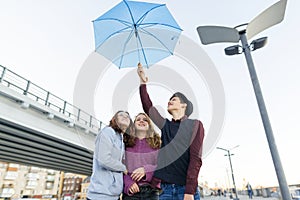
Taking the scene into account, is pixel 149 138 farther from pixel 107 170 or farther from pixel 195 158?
pixel 195 158

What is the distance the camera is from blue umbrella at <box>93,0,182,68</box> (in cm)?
→ 296

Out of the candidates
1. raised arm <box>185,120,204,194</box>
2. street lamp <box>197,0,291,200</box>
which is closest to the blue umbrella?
street lamp <box>197,0,291,200</box>

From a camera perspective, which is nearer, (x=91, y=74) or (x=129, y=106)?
(x=129, y=106)

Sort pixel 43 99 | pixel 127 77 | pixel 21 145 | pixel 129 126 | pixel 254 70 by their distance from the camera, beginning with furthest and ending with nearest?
pixel 21 145
pixel 43 99
pixel 127 77
pixel 254 70
pixel 129 126

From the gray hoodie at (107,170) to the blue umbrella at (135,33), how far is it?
4.76 feet

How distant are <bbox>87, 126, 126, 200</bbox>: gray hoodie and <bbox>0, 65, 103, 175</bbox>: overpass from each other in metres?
6.52

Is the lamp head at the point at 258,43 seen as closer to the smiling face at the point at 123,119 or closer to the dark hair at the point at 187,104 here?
the dark hair at the point at 187,104

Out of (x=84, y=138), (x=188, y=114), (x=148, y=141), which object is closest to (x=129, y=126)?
(x=148, y=141)

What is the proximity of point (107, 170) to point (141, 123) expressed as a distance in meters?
0.62

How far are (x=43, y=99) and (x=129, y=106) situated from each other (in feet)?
32.2

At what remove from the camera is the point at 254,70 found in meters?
3.52

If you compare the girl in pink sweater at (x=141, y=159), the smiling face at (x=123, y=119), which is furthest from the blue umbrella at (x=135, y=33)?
the girl in pink sweater at (x=141, y=159)

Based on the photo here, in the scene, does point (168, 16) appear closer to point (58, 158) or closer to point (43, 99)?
point (43, 99)

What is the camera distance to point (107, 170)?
2.07 meters
